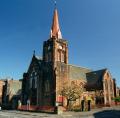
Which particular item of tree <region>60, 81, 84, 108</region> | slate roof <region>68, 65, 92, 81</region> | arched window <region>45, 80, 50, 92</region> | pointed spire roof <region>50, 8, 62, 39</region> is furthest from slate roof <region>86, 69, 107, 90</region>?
pointed spire roof <region>50, 8, 62, 39</region>

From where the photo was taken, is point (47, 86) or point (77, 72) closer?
point (47, 86)

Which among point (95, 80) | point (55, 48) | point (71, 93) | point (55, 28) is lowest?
point (71, 93)

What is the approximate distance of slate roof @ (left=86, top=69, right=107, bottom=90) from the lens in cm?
6788

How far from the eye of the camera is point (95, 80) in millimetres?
69562

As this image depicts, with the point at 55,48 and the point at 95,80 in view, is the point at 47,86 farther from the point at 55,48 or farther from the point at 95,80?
the point at 95,80

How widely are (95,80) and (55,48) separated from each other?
17.0 m

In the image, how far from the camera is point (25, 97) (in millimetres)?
69375

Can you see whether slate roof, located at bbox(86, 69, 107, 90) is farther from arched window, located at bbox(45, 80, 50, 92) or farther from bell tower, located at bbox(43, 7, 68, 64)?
arched window, located at bbox(45, 80, 50, 92)

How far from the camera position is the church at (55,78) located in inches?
2341

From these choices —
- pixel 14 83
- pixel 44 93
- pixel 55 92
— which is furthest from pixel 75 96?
pixel 14 83

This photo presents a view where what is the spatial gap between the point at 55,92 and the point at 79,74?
16.3m

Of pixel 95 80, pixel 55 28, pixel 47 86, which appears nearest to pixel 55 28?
pixel 55 28

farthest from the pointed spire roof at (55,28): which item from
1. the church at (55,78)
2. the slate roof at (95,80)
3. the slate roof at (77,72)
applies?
the slate roof at (95,80)

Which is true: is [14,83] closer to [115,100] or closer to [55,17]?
[55,17]
